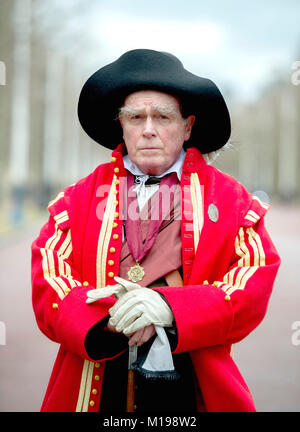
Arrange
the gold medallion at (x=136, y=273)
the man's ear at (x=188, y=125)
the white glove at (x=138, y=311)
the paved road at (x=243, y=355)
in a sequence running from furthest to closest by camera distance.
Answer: the paved road at (x=243, y=355), the man's ear at (x=188, y=125), the gold medallion at (x=136, y=273), the white glove at (x=138, y=311)

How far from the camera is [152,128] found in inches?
93.1

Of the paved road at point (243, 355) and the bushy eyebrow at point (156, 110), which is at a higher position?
the bushy eyebrow at point (156, 110)

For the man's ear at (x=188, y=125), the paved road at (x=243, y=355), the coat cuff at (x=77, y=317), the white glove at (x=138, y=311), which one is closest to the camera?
the white glove at (x=138, y=311)

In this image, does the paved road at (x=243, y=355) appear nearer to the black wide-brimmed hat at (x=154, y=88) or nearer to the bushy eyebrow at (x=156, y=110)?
the black wide-brimmed hat at (x=154, y=88)

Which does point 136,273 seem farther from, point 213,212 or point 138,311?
point 213,212

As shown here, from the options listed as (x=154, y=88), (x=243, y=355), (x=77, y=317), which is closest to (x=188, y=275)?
(x=77, y=317)

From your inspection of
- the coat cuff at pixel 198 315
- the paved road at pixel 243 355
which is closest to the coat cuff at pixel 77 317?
the coat cuff at pixel 198 315

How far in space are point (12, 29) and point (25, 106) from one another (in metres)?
5.07

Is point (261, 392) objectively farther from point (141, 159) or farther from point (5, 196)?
point (5, 196)

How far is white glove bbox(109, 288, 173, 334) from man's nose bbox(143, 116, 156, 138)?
29.8 inches

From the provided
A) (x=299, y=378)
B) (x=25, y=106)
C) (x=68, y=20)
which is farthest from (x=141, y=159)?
(x=25, y=106)

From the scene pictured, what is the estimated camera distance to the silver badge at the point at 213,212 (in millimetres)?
2334

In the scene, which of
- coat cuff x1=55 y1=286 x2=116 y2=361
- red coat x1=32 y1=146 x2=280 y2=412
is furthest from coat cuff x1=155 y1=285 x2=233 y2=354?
coat cuff x1=55 y1=286 x2=116 y2=361

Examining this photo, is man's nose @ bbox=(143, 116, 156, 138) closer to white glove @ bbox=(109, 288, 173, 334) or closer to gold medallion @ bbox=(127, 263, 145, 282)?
gold medallion @ bbox=(127, 263, 145, 282)
